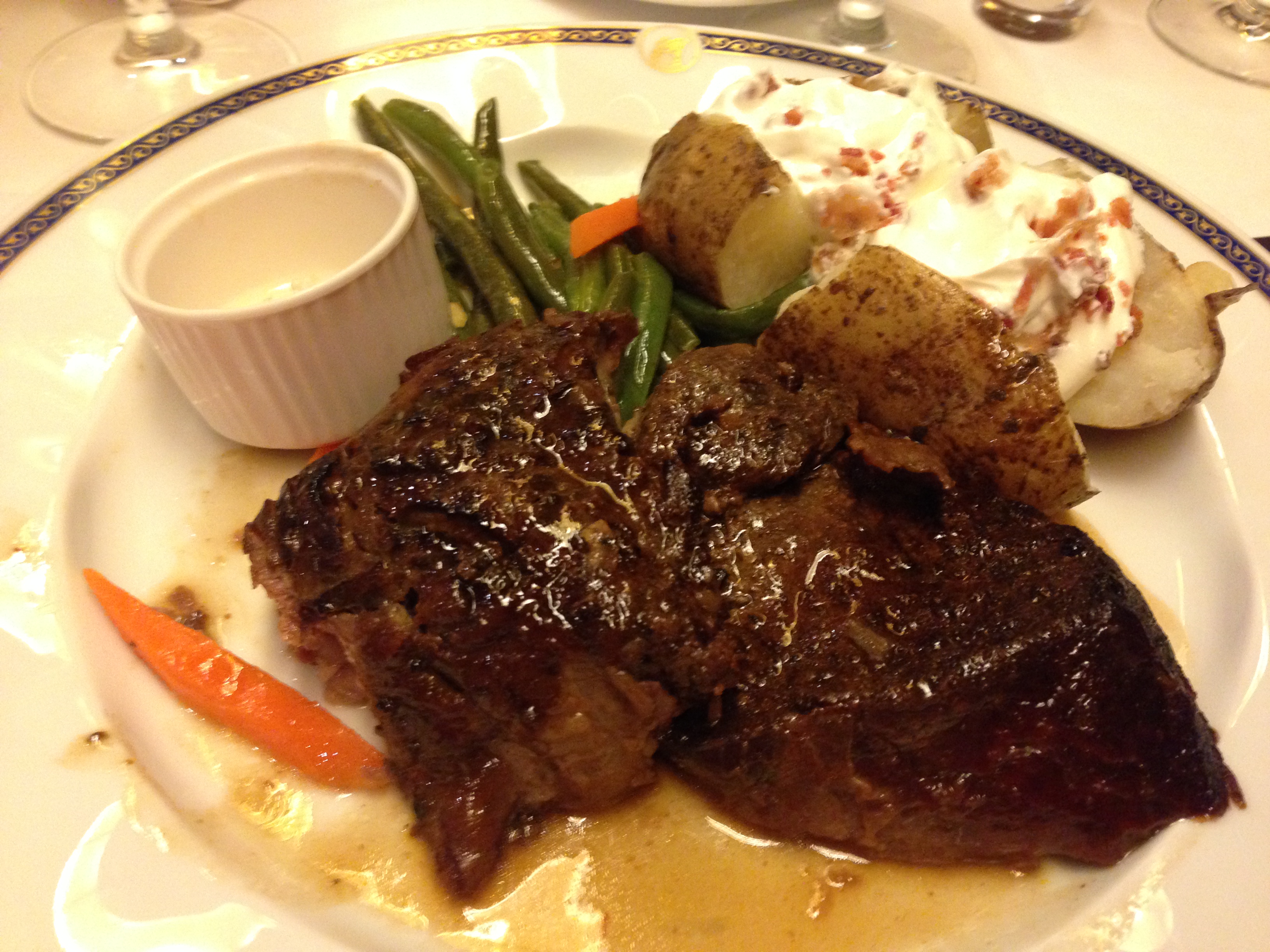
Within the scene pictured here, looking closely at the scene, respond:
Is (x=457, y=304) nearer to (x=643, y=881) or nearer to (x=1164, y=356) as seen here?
(x=643, y=881)

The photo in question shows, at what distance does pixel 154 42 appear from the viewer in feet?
13.0

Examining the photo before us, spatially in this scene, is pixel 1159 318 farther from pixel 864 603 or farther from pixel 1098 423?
pixel 864 603

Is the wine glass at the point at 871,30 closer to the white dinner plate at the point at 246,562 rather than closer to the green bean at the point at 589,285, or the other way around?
the white dinner plate at the point at 246,562

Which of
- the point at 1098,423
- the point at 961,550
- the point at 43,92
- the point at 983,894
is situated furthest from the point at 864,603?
the point at 43,92

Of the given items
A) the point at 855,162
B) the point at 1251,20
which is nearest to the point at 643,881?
the point at 855,162

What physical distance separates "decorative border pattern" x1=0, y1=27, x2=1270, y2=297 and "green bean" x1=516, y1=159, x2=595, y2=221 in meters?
0.71

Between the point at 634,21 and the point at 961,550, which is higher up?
the point at 634,21

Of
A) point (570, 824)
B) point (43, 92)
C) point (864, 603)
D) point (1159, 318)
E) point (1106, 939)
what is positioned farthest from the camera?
point (43, 92)

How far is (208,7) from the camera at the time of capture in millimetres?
4324

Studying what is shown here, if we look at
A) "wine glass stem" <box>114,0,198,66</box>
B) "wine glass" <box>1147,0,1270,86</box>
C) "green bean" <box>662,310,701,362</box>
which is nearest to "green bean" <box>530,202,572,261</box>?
"green bean" <box>662,310,701,362</box>

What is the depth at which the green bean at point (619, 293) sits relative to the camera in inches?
112

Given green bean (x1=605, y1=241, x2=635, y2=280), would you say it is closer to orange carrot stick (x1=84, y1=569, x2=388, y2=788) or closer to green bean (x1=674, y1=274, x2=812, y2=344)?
green bean (x1=674, y1=274, x2=812, y2=344)

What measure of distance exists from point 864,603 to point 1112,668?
535 millimetres

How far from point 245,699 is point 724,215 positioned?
1.99 m
